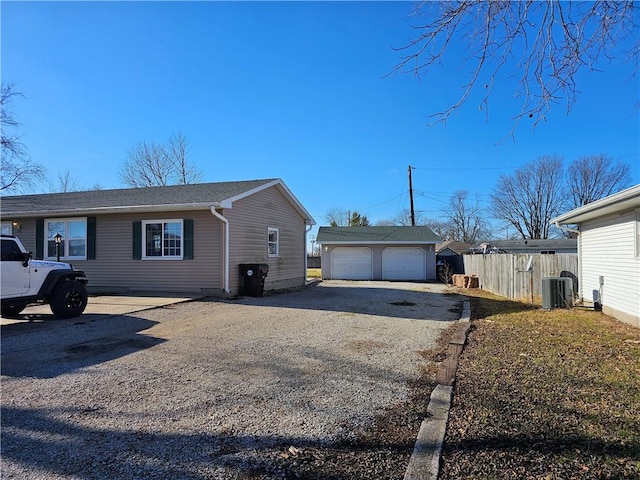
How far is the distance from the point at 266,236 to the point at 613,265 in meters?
10.6

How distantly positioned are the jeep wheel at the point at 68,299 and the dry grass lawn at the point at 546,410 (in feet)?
25.1

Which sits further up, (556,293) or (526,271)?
(526,271)

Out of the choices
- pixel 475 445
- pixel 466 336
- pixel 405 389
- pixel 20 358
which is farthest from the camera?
pixel 466 336

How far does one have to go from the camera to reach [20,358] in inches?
210

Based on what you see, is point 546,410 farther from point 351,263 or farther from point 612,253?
point 351,263

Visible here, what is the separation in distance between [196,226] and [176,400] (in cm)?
921

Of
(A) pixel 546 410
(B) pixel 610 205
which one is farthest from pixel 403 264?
(A) pixel 546 410

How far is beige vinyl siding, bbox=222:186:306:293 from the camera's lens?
42.1 ft

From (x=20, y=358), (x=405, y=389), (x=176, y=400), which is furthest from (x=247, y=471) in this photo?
(x=20, y=358)

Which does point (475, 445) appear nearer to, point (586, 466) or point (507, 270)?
point (586, 466)

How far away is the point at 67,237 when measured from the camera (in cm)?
1398

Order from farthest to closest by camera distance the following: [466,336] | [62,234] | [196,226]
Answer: [62,234] → [196,226] → [466,336]

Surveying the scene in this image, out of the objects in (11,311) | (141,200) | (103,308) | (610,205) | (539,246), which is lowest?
(103,308)

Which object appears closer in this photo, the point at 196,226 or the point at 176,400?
the point at 176,400
